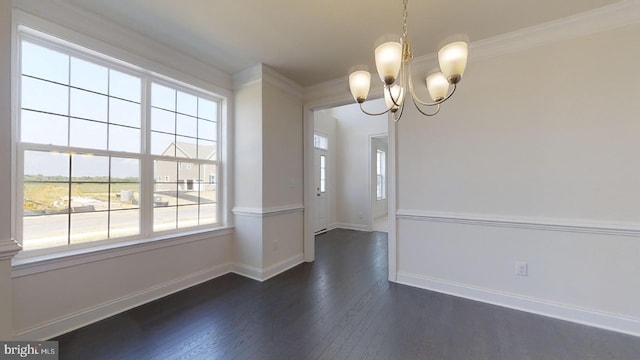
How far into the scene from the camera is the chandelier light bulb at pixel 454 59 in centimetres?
131

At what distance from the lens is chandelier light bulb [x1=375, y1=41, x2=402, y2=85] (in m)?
1.35

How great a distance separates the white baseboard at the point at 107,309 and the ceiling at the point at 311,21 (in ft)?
8.30

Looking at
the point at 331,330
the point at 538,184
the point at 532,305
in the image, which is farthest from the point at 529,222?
the point at 331,330

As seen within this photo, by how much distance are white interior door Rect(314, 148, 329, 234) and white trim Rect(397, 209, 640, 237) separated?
2893mm

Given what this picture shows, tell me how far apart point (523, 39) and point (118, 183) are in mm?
4114

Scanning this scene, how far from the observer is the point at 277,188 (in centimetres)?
334

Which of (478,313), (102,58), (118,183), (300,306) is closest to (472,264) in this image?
(478,313)

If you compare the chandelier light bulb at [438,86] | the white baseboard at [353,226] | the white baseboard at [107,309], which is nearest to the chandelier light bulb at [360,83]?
the chandelier light bulb at [438,86]

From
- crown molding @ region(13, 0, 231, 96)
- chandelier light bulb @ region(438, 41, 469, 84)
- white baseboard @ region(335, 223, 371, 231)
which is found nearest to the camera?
chandelier light bulb @ region(438, 41, 469, 84)

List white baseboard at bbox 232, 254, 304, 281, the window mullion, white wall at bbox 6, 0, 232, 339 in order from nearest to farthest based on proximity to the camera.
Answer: white wall at bbox 6, 0, 232, 339 → the window mullion → white baseboard at bbox 232, 254, 304, 281

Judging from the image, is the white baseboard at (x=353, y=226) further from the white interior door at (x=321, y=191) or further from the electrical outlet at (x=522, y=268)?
the electrical outlet at (x=522, y=268)

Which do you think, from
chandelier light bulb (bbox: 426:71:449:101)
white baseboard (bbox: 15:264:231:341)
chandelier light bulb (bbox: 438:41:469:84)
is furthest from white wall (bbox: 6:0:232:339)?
chandelier light bulb (bbox: 426:71:449:101)

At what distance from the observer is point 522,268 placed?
237 centimetres

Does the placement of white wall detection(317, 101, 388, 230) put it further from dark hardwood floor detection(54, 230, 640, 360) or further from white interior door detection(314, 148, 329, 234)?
dark hardwood floor detection(54, 230, 640, 360)
